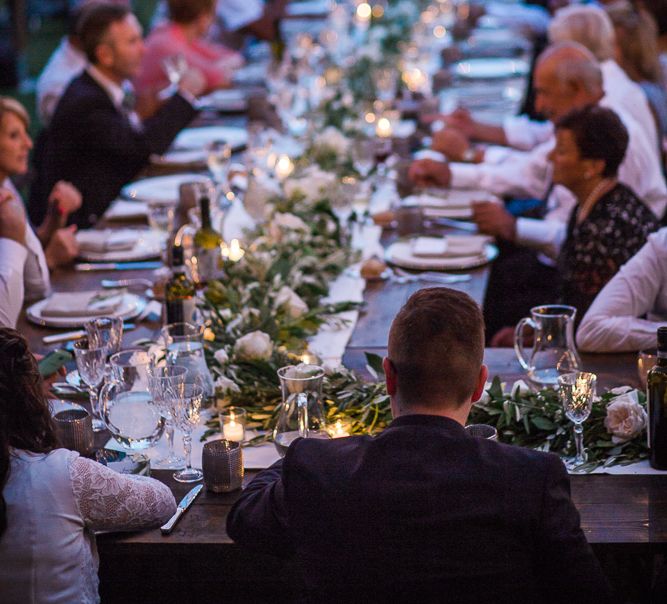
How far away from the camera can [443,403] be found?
1.58 meters

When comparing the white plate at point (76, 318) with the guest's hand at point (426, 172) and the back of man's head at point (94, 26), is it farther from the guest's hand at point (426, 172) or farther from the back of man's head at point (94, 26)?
the back of man's head at point (94, 26)

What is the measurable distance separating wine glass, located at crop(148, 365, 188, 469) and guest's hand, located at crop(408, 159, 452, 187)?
2304 mm

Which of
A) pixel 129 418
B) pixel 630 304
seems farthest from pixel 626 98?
pixel 129 418

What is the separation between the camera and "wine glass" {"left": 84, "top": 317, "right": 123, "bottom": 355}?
95.0 inches

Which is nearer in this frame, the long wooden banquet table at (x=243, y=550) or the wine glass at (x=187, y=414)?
the long wooden banquet table at (x=243, y=550)

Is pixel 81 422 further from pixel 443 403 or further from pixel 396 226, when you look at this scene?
pixel 396 226

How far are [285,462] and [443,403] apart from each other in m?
0.24

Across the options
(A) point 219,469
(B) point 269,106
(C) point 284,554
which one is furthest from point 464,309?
(B) point 269,106

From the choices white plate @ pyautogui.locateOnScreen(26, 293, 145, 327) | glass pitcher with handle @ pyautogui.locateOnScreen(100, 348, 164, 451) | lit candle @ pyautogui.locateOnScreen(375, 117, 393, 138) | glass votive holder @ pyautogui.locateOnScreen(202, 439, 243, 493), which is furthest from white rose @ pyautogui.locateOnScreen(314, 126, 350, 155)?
glass votive holder @ pyautogui.locateOnScreen(202, 439, 243, 493)

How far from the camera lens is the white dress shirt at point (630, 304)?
261 centimetres

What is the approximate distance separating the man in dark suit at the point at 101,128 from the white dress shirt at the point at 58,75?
2.16 ft

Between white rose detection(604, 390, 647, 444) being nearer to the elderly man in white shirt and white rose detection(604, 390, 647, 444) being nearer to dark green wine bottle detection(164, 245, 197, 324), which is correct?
dark green wine bottle detection(164, 245, 197, 324)

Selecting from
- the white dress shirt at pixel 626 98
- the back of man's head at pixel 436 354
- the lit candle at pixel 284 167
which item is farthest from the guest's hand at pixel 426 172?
the back of man's head at pixel 436 354

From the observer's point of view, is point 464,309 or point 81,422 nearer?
point 464,309
